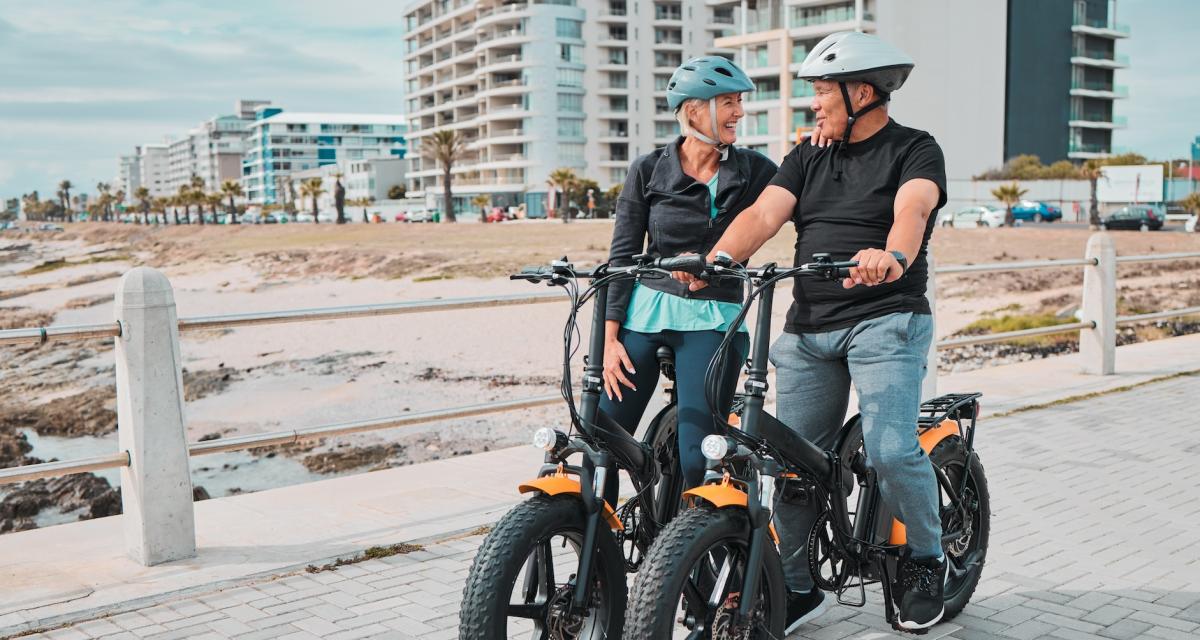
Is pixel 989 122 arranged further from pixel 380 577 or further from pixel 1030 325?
pixel 380 577

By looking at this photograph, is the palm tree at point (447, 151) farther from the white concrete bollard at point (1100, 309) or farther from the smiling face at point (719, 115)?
the smiling face at point (719, 115)

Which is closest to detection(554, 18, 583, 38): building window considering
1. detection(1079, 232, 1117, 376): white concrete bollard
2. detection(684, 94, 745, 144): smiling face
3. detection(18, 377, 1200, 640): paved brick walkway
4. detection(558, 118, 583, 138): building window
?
detection(558, 118, 583, 138): building window

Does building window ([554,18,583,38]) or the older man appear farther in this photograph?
building window ([554,18,583,38])

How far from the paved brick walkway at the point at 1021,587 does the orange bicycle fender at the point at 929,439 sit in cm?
50

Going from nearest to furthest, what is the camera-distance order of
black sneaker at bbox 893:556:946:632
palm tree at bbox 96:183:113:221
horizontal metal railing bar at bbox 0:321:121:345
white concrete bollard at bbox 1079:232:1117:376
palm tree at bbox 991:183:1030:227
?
black sneaker at bbox 893:556:946:632, horizontal metal railing bar at bbox 0:321:121:345, white concrete bollard at bbox 1079:232:1117:376, palm tree at bbox 991:183:1030:227, palm tree at bbox 96:183:113:221

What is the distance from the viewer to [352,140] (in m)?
185

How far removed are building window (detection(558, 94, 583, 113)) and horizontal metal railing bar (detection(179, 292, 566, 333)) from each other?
296 feet

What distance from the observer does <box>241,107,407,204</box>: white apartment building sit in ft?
596

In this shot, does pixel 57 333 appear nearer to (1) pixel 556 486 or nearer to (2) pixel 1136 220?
(1) pixel 556 486

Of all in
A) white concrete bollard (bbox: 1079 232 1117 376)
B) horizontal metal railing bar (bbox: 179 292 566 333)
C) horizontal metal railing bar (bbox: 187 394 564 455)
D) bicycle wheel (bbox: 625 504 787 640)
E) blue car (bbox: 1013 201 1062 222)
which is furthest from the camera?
blue car (bbox: 1013 201 1062 222)

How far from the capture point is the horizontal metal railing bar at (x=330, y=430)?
17.6 feet

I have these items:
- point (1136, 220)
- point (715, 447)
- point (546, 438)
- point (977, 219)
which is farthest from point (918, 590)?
point (977, 219)

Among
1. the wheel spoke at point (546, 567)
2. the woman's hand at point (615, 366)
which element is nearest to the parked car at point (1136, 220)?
the woman's hand at point (615, 366)

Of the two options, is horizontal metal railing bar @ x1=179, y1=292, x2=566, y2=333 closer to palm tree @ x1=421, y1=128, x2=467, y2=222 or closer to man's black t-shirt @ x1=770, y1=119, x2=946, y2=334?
man's black t-shirt @ x1=770, y1=119, x2=946, y2=334
